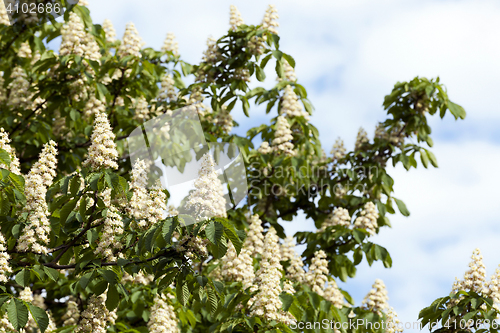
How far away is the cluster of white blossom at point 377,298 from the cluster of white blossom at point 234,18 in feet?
12.0

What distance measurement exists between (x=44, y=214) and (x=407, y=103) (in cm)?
560

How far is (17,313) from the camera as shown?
387cm

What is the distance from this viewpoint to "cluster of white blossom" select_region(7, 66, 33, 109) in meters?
7.69

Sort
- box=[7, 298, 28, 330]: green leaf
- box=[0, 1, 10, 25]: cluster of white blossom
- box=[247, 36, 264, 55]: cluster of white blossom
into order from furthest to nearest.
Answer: box=[0, 1, 10, 25]: cluster of white blossom < box=[247, 36, 264, 55]: cluster of white blossom < box=[7, 298, 28, 330]: green leaf

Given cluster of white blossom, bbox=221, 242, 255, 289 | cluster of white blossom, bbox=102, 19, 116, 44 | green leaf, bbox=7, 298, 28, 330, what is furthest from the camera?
cluster of white blossom, bbox=102, 19, 116, 44

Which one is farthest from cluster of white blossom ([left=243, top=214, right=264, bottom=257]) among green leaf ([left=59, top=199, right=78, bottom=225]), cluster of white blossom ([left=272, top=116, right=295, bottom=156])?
green leaf ([left=59, top=199, right=78, bottom=225])

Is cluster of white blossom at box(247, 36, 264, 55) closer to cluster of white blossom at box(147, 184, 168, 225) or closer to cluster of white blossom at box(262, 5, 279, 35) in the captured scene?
cluster of white blossom at box(262, 5, 279, 35)


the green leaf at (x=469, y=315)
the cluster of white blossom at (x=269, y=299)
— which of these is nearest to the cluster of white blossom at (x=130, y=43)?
the cluster of white blossom at (x=269, y=299)

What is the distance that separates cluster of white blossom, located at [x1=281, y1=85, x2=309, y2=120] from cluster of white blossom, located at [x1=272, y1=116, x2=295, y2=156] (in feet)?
1.44

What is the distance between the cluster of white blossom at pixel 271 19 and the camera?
7.21 m

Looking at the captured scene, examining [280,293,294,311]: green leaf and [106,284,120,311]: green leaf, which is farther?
[280,293,294,311]: green leaf

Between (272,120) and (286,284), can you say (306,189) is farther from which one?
(286,284)

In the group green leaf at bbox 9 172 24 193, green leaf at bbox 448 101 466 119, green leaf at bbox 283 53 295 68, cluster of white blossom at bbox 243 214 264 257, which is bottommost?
green leaf at bbox 9 172 24 193

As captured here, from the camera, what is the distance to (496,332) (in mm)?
4965
